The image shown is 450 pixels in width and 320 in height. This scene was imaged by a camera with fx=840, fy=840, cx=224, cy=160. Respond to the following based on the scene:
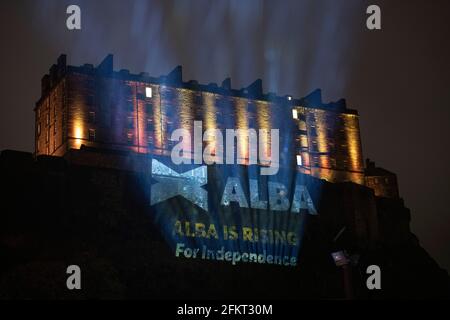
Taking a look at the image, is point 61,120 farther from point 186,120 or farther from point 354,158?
point 354,158

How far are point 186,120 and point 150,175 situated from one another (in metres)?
16.1

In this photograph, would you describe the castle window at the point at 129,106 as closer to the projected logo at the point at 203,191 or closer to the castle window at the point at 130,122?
the castle window at the point at 130,122

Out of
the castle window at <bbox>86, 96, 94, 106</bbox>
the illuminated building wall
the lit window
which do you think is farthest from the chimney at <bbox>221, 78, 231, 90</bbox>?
the castle window at <bbox>86, 96, 94, 106</bbox>

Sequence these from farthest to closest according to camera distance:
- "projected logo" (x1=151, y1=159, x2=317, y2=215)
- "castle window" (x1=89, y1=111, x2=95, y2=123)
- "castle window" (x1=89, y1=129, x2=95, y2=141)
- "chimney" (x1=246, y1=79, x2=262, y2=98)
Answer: "chimney" (x1=246, y1=79, x2=262, y2=98) < "castle window" (x1=89, y1=111, x2=95, y2=123) < "castle window" (x1=89, y1=129, x2=95, y2=141) < "projected logo" (x1=151, y1=159, x2=317, y2=215)

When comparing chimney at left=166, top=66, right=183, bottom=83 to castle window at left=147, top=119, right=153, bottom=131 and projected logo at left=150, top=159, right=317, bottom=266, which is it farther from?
projected logo at left=150, top=159, right=317, bottom=266

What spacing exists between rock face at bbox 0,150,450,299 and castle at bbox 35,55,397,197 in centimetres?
690

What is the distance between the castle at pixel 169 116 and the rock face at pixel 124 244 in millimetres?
6899

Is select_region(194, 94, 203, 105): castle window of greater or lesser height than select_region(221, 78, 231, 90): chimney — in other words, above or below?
below

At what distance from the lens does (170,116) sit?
7631 centimetres

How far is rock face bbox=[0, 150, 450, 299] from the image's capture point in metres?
55.2

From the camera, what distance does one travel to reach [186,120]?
76.9m

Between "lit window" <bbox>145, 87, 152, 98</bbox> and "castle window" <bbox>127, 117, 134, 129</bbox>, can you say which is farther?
"lit window" <bbox>145, 87, 152, 98</bbox>
